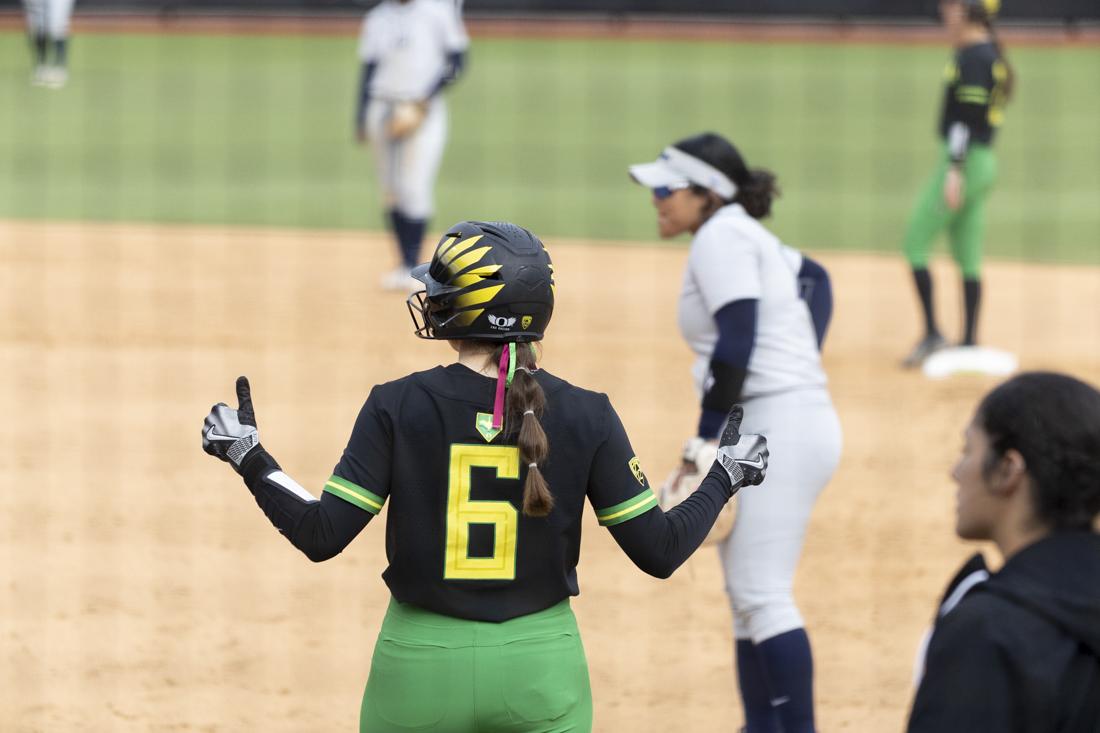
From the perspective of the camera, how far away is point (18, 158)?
16547 millimetres

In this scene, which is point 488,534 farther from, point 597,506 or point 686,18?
point 686,18

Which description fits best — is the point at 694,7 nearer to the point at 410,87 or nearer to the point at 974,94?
the point at 410,87

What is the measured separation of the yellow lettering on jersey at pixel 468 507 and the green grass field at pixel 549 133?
1032 cm

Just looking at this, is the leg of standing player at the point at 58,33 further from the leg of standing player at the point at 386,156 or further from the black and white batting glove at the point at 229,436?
the black and white batting glove at the point at 229,436

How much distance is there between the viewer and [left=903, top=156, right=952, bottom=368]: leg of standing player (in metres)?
9.05

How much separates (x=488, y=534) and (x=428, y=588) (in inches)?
5.8

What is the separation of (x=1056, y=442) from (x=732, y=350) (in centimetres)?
Answer: 220

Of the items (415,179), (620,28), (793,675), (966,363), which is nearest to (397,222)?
(415,179)

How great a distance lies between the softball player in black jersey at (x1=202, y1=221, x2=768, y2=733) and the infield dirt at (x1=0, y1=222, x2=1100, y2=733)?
205cm

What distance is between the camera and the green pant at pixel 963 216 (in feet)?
29.5

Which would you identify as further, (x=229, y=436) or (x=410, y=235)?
(x=410, y=235)

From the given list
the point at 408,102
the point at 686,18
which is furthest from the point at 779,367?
the point at 686,18

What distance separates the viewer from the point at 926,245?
913 cm

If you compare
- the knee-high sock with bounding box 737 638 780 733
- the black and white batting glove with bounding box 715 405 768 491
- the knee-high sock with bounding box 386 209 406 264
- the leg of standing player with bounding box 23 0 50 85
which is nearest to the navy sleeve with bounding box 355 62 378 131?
the knee-high sock with bounding box 386 209 406 264
